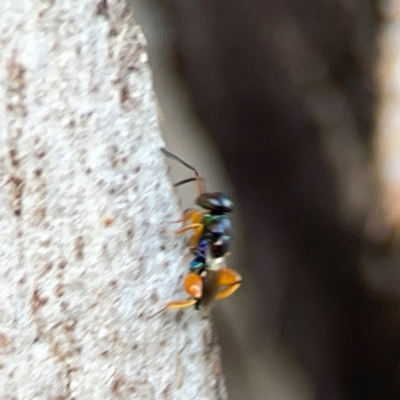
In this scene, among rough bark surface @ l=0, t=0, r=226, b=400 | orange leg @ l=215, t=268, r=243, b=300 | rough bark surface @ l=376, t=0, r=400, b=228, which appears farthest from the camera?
rough bark surface @ l=376, t=0, r=400, b=228

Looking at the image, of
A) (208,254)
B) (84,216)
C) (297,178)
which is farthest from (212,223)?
(297,178)

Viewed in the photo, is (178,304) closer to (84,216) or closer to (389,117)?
(84,216)

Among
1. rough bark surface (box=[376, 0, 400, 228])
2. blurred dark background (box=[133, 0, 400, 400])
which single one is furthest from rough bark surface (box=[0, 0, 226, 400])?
rough bark surface (box=[376, 0, 400, 228])

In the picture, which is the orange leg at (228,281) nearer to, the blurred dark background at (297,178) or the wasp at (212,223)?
the wasp at (212,223)

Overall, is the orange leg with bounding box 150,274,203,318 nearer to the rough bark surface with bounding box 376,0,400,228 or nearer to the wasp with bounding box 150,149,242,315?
the wasp with bounding box 150,149,242,315

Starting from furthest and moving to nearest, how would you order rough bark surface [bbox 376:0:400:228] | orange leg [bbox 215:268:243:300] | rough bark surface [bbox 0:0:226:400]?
rough bark surface [bbox 376:0:400:228] < orange leg [bbox 215:268:243:300] < rough bark surface [bbox 0:0:226:400]

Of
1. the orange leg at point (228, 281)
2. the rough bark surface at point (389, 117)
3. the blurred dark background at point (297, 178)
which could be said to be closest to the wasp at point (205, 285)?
the orange leg at point (228, 281)

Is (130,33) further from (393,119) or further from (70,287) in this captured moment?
(393,119)

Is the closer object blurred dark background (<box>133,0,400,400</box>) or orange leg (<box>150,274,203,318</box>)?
orange leg (<box>150,274,203,318</box>)
